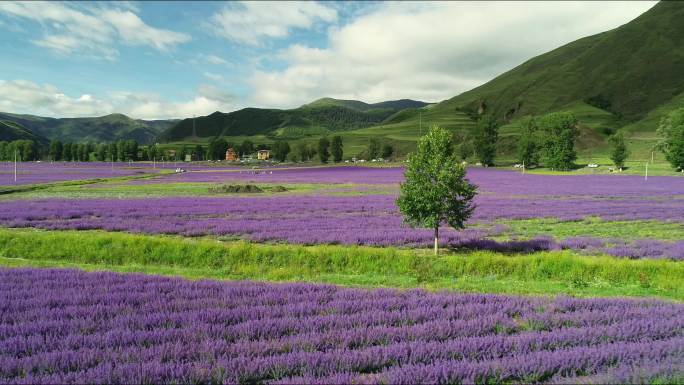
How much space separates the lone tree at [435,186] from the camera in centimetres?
1714

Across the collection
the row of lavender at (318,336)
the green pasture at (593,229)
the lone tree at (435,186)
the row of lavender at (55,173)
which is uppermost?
the lone tree at (435,186)

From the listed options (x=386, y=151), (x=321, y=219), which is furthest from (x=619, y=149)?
(x=321, y=219)

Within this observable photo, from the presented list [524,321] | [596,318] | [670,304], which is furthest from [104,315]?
[670,304]

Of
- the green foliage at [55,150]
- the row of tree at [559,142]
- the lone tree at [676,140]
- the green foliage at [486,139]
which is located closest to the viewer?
the lone tree at [676,140]

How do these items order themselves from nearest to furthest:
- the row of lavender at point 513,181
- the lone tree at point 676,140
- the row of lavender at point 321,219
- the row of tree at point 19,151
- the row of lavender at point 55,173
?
the row of lavender at point 321,219, the row of lavender at point 513,181, the row of lavender at point 55,173, the lone tree at point 676,140, the row of tree at point 19,151

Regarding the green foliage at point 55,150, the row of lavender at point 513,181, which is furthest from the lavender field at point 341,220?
the green foliage at point 55,150

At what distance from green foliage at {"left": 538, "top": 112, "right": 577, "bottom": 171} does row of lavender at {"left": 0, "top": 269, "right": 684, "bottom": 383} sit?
337 ft

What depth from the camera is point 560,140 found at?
10044 centimetres

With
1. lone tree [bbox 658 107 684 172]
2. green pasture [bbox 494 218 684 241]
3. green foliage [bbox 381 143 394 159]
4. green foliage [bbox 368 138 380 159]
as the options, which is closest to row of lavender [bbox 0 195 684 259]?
green pasture [bbox 494 218 684 241]

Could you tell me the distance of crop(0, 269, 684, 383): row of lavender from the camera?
637cm

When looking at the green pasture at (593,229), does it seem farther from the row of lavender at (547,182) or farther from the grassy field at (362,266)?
the row of lavender at (547,182)

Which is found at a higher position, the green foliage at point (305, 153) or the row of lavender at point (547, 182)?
the green foliage at point (305, 153)

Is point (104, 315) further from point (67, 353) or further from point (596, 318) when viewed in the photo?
point (596, 318)

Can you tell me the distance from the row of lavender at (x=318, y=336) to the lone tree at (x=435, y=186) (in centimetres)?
673
